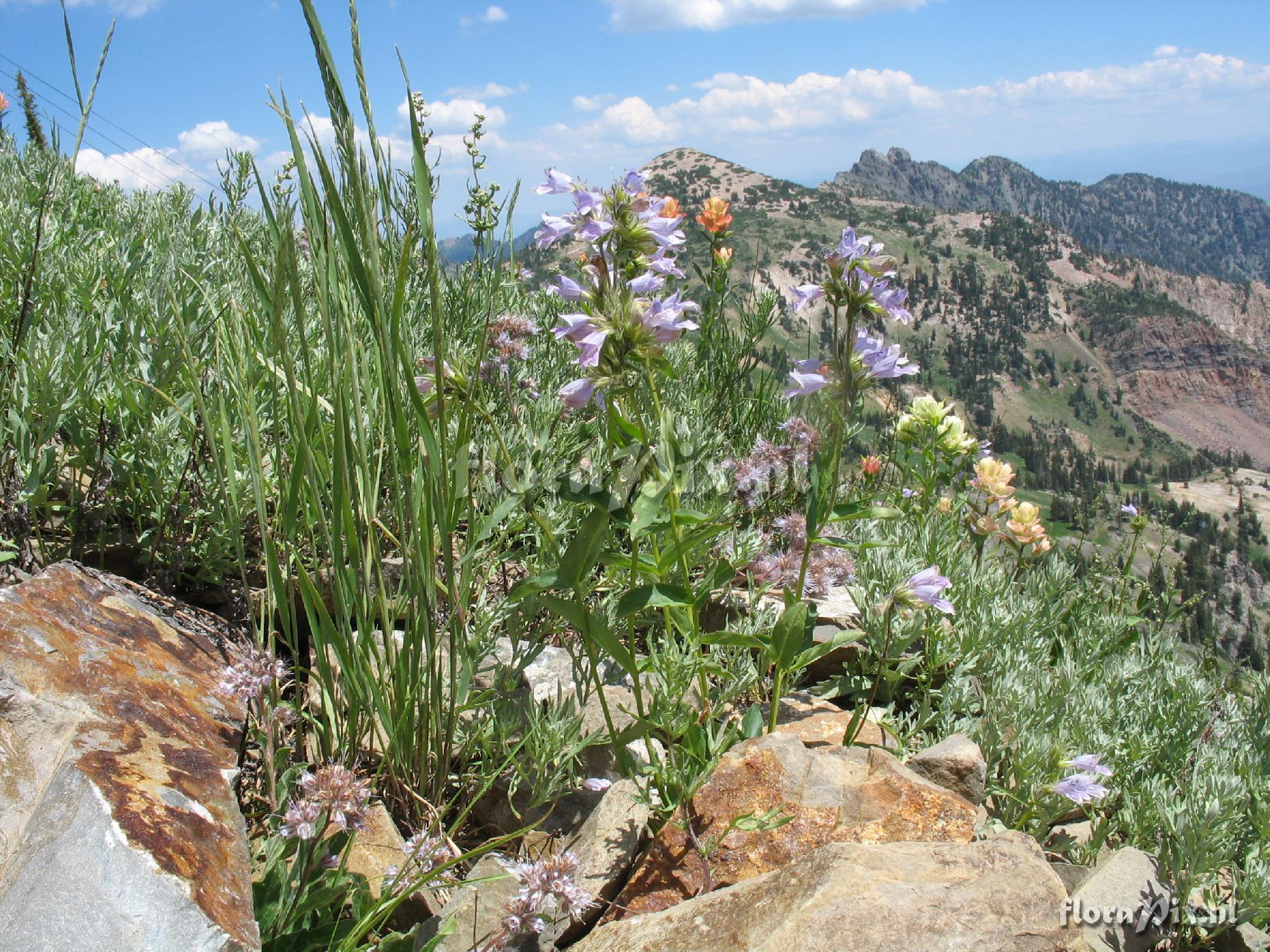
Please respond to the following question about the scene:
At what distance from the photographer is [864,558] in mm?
3758

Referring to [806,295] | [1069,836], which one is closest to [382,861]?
[806,295]

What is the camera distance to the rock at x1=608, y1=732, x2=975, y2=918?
2234 millimetres

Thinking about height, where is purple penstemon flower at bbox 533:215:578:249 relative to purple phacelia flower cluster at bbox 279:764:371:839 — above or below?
above

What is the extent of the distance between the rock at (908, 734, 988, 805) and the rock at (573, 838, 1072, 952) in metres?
0.64

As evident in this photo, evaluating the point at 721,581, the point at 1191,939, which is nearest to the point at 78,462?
the point at 721,581

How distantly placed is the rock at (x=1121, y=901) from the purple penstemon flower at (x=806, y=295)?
5.78ft

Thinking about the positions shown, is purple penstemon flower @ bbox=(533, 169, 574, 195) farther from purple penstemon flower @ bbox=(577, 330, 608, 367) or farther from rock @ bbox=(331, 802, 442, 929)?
rock @ bbox=(331, 802, 442, 929)

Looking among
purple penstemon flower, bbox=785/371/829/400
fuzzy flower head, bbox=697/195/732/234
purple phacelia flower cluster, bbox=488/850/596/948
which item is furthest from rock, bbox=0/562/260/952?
fuzzy flower head, bbox=697/195/732/234

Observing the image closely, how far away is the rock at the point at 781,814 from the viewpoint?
223 centimetres

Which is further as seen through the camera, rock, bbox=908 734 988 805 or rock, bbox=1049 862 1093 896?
rock, bbox=908 734 988 805

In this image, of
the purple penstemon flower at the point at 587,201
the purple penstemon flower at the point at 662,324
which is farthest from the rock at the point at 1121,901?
the purple penstemon flower at the point at 587,201

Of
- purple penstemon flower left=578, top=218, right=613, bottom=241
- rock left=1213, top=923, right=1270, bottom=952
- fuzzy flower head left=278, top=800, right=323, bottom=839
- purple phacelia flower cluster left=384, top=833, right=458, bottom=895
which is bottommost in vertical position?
rock left=1213, top=923, right=1270, bottom=952

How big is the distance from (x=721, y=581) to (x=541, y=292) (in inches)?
183

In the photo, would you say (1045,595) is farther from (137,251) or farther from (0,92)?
(0,92)
